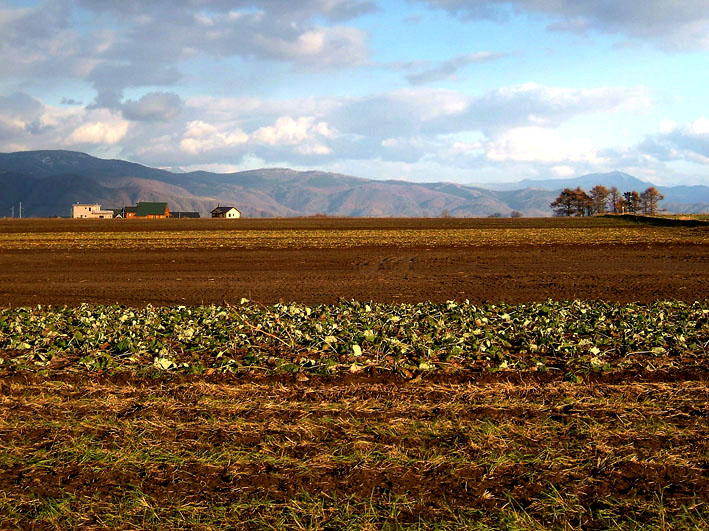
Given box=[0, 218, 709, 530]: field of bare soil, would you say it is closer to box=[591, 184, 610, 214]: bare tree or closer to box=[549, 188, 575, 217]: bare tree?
box=[549, 188, 575, 217]: bare tree

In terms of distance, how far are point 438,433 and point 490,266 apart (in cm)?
2228

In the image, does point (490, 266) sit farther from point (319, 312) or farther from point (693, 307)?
point (319, 312)

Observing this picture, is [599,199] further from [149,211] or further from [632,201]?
[149,211]

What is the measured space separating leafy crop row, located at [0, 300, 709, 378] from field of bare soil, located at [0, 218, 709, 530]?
0.15 ft

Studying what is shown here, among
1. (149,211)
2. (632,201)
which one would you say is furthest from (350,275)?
(632,201)

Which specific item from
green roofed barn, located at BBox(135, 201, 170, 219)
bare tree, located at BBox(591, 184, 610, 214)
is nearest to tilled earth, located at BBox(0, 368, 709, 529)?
green roofed barn, located at BBox(135, 201, 170, 219)

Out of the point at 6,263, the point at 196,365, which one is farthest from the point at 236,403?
the point at 6,263

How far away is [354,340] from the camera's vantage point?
9836mm

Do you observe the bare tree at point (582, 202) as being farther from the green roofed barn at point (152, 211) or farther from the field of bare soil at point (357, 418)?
the field of bare soil at point (357, 418)

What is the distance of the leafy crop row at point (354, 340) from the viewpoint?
28.9 feet

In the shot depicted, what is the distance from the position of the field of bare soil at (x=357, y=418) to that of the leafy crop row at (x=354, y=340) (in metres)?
0.05

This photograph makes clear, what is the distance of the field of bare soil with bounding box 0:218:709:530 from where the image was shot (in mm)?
4836

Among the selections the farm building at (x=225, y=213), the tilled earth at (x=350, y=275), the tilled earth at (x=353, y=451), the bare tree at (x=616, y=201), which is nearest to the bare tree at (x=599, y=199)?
the bare tree at (x=616, y=201)

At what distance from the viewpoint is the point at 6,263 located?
30.6m
